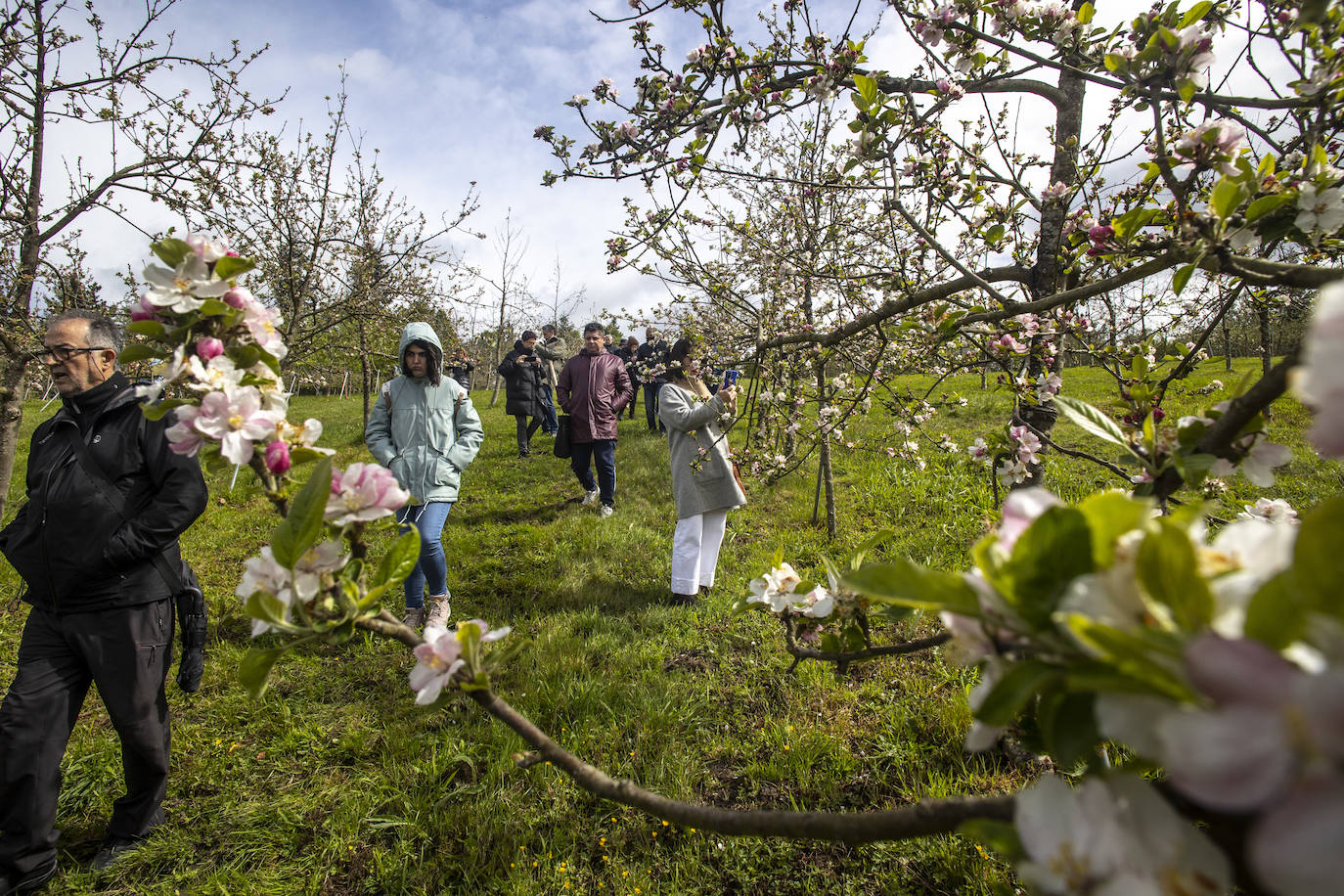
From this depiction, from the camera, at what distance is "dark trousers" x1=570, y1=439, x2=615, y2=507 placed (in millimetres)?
6297

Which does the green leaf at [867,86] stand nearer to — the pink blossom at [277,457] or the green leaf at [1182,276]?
the green leaf at [1182,276]

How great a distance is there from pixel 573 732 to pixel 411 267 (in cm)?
708

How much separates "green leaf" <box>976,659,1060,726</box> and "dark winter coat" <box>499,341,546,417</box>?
8.34 m

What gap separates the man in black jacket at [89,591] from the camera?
223cm

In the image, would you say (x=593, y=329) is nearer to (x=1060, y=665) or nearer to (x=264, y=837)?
(x=264, y=837)

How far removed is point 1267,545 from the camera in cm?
41

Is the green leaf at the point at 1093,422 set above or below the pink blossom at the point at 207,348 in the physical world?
below

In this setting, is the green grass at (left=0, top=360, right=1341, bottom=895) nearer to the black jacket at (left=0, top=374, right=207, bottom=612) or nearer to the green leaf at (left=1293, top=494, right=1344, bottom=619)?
the black jacket at (left=0, top=374, right=207, bottom=612)

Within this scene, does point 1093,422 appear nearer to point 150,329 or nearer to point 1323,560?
point 1323,560

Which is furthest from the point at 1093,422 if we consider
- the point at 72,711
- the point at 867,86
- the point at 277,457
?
the point at 72,711

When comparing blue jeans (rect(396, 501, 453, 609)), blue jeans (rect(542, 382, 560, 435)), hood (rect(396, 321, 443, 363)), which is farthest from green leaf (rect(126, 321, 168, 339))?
blue jeans (rect(542, 382, 560, 435))

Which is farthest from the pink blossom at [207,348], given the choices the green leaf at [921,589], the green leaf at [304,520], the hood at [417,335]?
the hood at [417,335]

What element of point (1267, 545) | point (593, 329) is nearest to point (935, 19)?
point (1267, 545)

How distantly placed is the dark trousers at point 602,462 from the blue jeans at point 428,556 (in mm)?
2407
